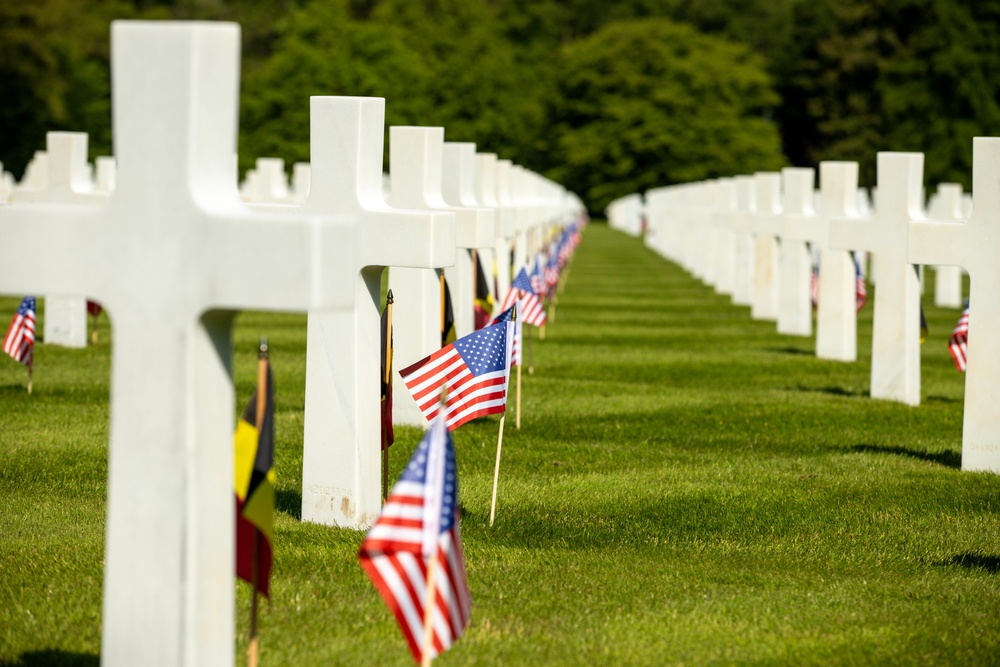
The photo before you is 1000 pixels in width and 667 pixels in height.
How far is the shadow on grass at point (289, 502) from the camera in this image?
974 centimetres

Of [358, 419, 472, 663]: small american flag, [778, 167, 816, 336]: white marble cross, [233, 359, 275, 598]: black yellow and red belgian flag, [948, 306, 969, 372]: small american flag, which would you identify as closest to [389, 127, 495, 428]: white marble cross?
[948, 306, 969, 372]: small american flag

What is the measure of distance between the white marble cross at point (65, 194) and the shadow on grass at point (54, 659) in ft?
35.6

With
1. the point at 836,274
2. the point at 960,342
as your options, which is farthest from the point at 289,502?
the point at 836,274

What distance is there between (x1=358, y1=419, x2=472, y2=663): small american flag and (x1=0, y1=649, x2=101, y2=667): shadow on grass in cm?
165

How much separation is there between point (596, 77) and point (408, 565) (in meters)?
97.6

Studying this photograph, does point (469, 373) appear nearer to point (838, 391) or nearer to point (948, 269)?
point (838, 391)

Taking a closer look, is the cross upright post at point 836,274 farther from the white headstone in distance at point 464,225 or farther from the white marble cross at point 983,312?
the white marble cross at point 983,312

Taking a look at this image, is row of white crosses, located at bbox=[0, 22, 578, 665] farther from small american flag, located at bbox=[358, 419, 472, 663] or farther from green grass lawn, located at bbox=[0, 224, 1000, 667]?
green grass lawn, located at bbox=[0, 224, 1000, 667]

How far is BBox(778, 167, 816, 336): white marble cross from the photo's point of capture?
20.8 meters

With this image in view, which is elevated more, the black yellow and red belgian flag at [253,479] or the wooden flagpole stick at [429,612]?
the black yellow and red belgian flag at [253,479]

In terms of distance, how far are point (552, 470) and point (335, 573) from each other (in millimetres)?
3555

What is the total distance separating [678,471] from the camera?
11.5 metres

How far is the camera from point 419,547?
5590 millimetres

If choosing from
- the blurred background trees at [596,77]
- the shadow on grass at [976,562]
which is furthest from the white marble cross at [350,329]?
the blurred background trees at [596,77]
